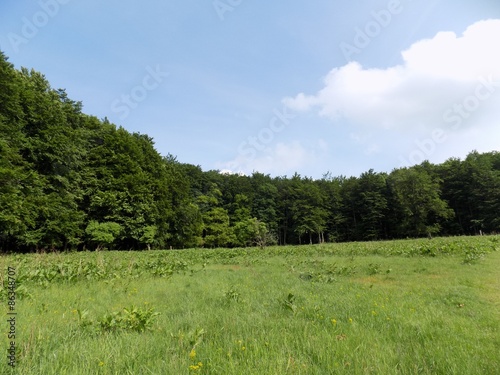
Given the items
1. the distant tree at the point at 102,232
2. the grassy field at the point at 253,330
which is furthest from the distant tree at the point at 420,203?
the distant tree at the point at 102,232

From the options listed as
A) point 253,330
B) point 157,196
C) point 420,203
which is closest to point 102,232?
point 157,196

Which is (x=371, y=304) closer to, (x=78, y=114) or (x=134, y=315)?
(x=134, y=315)

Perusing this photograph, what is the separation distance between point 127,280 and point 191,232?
3880 cm

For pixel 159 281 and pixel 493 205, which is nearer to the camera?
pixel 159 281

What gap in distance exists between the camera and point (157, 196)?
43.7 m

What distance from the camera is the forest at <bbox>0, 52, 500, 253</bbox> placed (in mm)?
26047

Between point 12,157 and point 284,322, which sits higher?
point 12,157

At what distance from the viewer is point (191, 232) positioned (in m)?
49.0

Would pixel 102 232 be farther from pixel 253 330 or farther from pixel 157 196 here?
pixel 253 330

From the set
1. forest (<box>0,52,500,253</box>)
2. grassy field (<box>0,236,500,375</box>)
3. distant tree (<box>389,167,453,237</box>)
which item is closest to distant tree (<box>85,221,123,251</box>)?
forest (<box>0,52,500,253</box>)

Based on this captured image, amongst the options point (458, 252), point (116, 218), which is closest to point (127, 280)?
point (458, 252)

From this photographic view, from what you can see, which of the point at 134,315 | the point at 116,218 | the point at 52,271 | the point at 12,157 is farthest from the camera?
the point at 116,218

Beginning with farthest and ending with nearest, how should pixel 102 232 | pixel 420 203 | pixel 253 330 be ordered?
pixel 420 203 → pixel 102 232 → pixel 253 330

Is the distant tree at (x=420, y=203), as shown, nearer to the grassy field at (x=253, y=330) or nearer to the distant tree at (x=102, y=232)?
the grassy field at (x=253, y=330)
